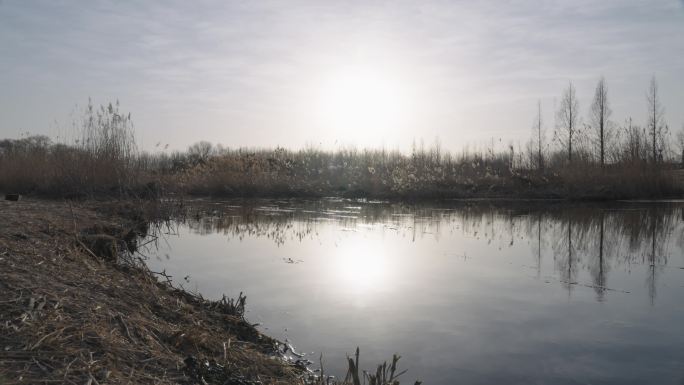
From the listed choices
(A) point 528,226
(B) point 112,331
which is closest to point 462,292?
(B) point 112,331

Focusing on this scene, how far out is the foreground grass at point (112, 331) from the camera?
2.44 m

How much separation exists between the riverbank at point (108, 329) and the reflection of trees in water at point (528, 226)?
3.62 m

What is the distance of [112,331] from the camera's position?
288 centimetres

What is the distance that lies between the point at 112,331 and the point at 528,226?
9.79 m

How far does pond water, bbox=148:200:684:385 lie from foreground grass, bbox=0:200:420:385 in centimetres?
45

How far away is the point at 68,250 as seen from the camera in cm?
442

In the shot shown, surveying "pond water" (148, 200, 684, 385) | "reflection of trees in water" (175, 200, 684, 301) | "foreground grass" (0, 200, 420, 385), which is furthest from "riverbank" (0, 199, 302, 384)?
"reflection of trees in water" (175, 200, 684, 301)

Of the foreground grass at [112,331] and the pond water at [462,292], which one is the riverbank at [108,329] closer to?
the foreground grass at [112,331]

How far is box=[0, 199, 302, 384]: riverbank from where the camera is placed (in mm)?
2434

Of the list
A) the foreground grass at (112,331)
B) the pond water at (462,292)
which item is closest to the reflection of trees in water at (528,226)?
the pond water at (462,292)

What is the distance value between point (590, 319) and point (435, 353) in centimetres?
164

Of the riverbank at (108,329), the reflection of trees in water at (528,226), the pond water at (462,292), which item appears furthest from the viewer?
the reflection of trees in water at (528,226)

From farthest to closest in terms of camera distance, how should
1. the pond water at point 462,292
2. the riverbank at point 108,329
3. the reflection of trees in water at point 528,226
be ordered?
the reflection of trees in water at point 528,226, the pond water at point 462,292, the riverbank at point 108,329

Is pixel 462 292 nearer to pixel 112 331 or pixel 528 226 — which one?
pixel 112 331
